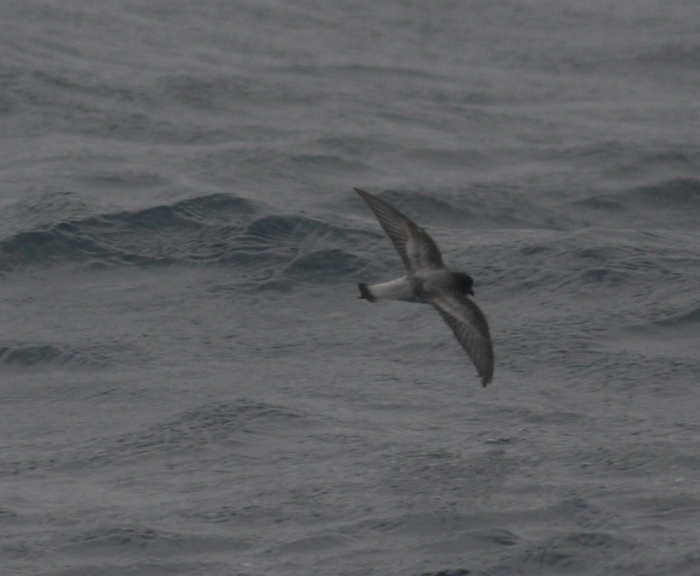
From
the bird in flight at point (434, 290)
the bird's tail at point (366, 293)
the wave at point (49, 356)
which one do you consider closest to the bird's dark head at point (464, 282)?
the bird in flight at point (434, 290)

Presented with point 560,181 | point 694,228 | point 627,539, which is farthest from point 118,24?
point 627,539

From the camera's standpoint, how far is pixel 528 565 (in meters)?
11.4

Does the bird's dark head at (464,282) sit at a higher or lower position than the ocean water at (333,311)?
higher

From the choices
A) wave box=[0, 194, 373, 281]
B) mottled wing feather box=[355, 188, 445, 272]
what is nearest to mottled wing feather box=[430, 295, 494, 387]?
mottled wing feather box=[355, 188, 445, 272]

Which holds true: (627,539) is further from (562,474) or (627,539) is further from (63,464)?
(63,464)

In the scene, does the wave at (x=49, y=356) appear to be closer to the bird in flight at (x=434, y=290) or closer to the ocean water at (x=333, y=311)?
the ocean water at (x=333, y=311)

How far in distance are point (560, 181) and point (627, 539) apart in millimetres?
11348

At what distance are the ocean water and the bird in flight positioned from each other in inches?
49.2

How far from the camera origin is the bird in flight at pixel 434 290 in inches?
504

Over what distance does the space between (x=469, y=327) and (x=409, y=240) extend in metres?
1.07

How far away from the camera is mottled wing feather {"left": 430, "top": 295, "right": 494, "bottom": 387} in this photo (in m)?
12.8

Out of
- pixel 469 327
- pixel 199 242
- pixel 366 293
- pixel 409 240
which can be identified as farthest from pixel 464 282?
pixel 199 242

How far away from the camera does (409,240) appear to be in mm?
13477

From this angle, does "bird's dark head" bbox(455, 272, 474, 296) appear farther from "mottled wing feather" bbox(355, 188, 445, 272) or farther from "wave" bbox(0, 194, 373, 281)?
"wave" bbox(0, 194, 373, 281)
